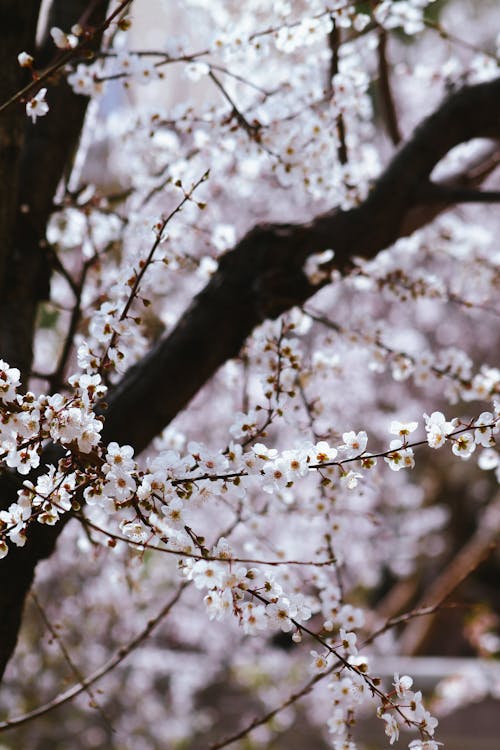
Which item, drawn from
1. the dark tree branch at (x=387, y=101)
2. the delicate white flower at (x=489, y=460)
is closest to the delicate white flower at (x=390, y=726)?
the delicate white flower at (x=489, y=460)

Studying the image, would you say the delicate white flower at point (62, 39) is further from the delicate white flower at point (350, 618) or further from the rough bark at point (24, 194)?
the delicate white flower at point (350, 618)

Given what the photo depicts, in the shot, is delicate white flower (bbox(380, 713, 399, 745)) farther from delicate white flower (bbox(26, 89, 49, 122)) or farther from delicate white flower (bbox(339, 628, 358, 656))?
delicate white flower (bbox(26, 89, 49, 122))

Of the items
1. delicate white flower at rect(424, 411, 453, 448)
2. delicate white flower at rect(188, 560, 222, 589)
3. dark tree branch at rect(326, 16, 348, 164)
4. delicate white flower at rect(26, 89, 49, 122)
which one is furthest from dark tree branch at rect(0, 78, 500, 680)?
delicate white flower at rect(424, 411, 453, 448)

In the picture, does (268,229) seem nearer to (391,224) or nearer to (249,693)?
(391,224)

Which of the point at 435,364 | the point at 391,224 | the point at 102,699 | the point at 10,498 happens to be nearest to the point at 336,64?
the point at 391,224

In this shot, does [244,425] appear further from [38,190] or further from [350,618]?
[38,190]

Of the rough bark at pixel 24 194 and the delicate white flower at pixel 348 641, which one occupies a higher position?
the rough bark at pixel 24 194

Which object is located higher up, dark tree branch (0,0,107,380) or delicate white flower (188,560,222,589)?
dark tree branch (0,0,107,380)

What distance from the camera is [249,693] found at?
23.2 ft

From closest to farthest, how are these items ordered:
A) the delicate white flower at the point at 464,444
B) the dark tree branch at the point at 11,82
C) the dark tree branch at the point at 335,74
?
the delicate white flower at the point at 464,444 < the dark tree branch at the point at 11,82 < the dark tree branch at the point at 335,74

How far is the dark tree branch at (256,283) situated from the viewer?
6.18 ft

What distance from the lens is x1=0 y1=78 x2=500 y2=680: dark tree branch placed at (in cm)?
188

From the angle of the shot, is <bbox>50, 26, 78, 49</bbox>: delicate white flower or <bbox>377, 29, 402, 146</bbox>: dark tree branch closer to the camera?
<bbox>50, 26, 78, 49</bbox>: delicate white flower

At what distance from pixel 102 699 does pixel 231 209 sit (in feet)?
16.5
